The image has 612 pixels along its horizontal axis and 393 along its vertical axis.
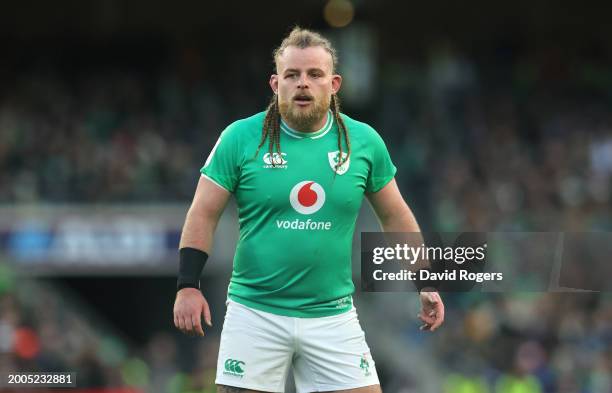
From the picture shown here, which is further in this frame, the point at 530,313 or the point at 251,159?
the point at 530,313

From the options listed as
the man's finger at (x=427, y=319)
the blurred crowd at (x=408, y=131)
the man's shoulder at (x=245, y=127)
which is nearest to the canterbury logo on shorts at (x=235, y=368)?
the man's finger at (x=427, y=319)

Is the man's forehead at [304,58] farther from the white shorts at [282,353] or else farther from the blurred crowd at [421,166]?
the blurred crowd at [421,166]

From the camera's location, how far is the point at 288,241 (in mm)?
5500

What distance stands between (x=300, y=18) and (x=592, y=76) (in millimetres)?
5351

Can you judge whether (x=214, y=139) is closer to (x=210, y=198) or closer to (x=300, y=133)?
(x=300, y=133)

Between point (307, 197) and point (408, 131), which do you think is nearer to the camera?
point (307, 197)

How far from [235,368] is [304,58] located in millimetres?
1389

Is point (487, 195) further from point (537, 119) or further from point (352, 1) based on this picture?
point (352, 1)

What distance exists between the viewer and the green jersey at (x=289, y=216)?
5.50m

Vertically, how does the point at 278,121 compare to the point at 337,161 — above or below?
above

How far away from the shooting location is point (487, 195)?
1662 cm

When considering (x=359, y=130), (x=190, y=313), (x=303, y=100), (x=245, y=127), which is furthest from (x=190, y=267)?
(x=359, y=130)

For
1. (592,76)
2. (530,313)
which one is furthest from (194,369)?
(592,76)

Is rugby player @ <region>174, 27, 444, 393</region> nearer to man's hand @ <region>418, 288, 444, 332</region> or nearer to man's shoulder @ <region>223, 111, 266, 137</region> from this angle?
man's shoulder @ <region>223, 111, 266, 137</region>
